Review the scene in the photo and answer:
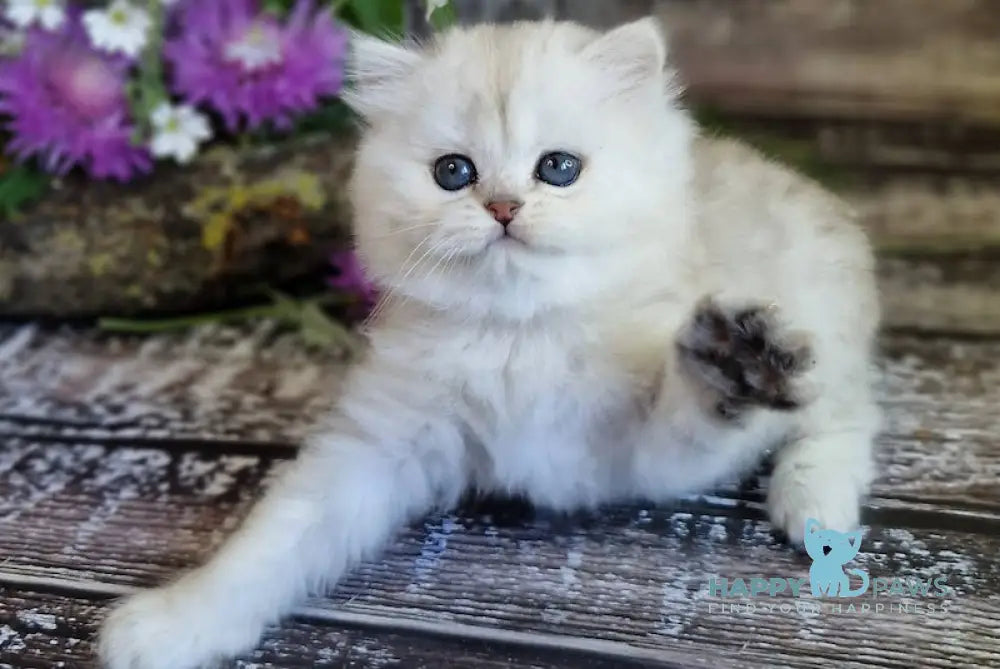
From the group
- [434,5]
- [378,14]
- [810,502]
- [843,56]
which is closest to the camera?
[810,502]

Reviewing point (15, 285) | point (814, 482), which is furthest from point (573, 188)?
point (15, 285)

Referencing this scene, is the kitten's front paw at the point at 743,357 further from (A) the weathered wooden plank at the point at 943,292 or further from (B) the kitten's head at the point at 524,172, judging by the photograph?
(A) the weathered wooden plank at the point at 943,292

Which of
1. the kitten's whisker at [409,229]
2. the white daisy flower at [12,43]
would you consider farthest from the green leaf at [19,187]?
the kitten's whisker at [409,229]

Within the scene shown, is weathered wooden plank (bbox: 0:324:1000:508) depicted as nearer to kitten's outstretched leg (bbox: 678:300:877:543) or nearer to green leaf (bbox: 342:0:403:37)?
kitten's outstretched leg (bbox: 678:300:877:543)

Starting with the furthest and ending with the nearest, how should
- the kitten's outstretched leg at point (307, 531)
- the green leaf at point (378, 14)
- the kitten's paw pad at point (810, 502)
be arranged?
the green leaf at point (378, 14) → the kitten's paw pad at point (810, 502) → the kitten's outstretched leg at point (307, 531)

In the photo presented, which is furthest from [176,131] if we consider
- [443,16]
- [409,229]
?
[409,229]

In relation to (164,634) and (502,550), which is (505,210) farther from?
(164,634)

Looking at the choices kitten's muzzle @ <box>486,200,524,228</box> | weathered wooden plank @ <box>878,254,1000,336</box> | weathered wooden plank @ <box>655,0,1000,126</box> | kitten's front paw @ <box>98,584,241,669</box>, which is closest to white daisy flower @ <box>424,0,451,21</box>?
kitten's muzzle @ <box>486,200,524,228</box>
